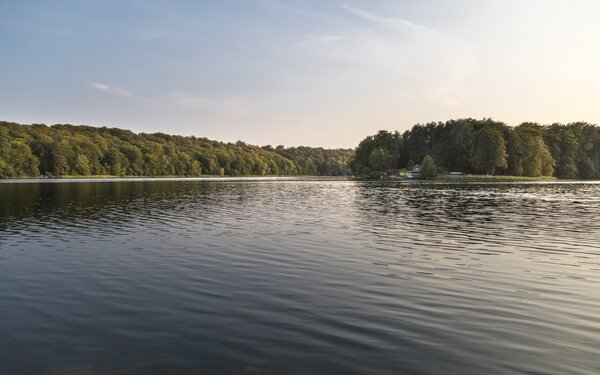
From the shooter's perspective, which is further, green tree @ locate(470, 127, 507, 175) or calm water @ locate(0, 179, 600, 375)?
green tree @ locate(470, 127, 507, 175)

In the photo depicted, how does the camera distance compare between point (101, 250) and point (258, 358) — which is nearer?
point (258, 358)

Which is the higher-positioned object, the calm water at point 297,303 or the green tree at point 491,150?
the green tree at point 491,150

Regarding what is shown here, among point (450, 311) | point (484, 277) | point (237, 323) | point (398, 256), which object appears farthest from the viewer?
point (398, 256)

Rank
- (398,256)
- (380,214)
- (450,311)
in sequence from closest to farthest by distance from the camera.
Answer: (450,311), (398,256), (380,214)

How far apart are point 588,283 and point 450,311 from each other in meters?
8.48

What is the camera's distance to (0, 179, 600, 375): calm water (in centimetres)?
1102

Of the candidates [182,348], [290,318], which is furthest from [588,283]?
[182,348]

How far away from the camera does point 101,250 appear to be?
88.2 ft

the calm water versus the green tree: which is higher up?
the green tree

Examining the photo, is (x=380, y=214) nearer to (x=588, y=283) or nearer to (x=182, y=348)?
(x=588, y=283)

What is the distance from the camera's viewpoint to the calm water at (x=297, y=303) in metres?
11.0

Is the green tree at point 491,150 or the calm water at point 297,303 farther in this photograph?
the green tree at point 491,150

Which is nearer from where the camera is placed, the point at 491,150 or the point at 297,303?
the point at 297,303

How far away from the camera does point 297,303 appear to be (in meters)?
16.0
